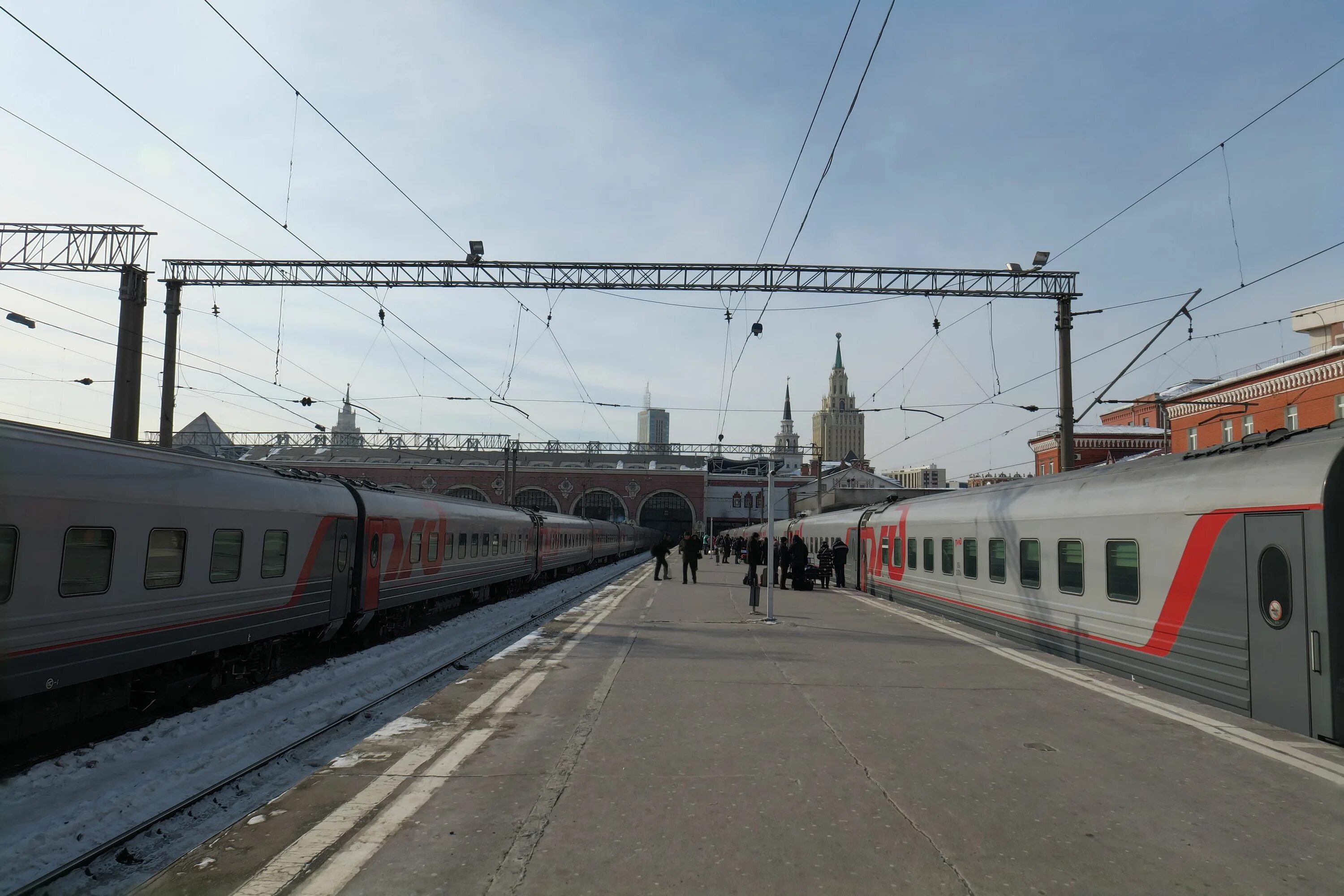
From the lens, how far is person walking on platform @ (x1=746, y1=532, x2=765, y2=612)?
17547mm

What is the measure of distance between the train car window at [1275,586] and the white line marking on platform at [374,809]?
23.7ft

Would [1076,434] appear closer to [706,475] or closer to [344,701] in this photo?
[706,475]

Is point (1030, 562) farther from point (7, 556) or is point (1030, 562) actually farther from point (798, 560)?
point (7, 556)

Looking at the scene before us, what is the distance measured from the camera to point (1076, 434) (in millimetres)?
63281

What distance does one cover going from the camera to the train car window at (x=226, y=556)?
30.9 ft

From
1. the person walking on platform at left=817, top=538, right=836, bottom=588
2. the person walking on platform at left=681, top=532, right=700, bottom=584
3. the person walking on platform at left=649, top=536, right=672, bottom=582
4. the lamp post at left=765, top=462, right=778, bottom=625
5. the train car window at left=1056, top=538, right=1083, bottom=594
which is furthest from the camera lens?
the person walking on platform at left=649, top=536, right=672, bottom=582

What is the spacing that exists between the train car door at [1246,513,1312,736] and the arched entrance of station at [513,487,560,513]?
71.5m

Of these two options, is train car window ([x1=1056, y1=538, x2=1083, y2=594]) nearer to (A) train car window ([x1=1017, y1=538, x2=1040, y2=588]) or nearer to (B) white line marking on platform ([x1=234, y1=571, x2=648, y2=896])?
(A) train car window ([x1=1017, y1=538, x2=1040, y2=588])

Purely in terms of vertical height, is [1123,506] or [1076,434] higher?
[1076,434]

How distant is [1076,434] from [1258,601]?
202 feet

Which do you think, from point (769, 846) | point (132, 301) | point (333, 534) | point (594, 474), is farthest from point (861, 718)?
point (594, 474)

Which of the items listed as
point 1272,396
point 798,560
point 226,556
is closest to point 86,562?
point 226,556

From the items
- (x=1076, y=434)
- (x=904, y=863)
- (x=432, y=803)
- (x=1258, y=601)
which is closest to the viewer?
(x=904, y=863)

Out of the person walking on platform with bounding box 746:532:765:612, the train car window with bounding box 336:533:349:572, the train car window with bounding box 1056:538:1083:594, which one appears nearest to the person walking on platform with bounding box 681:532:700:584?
the person walking on platform with bounding box 746:532:765:612
